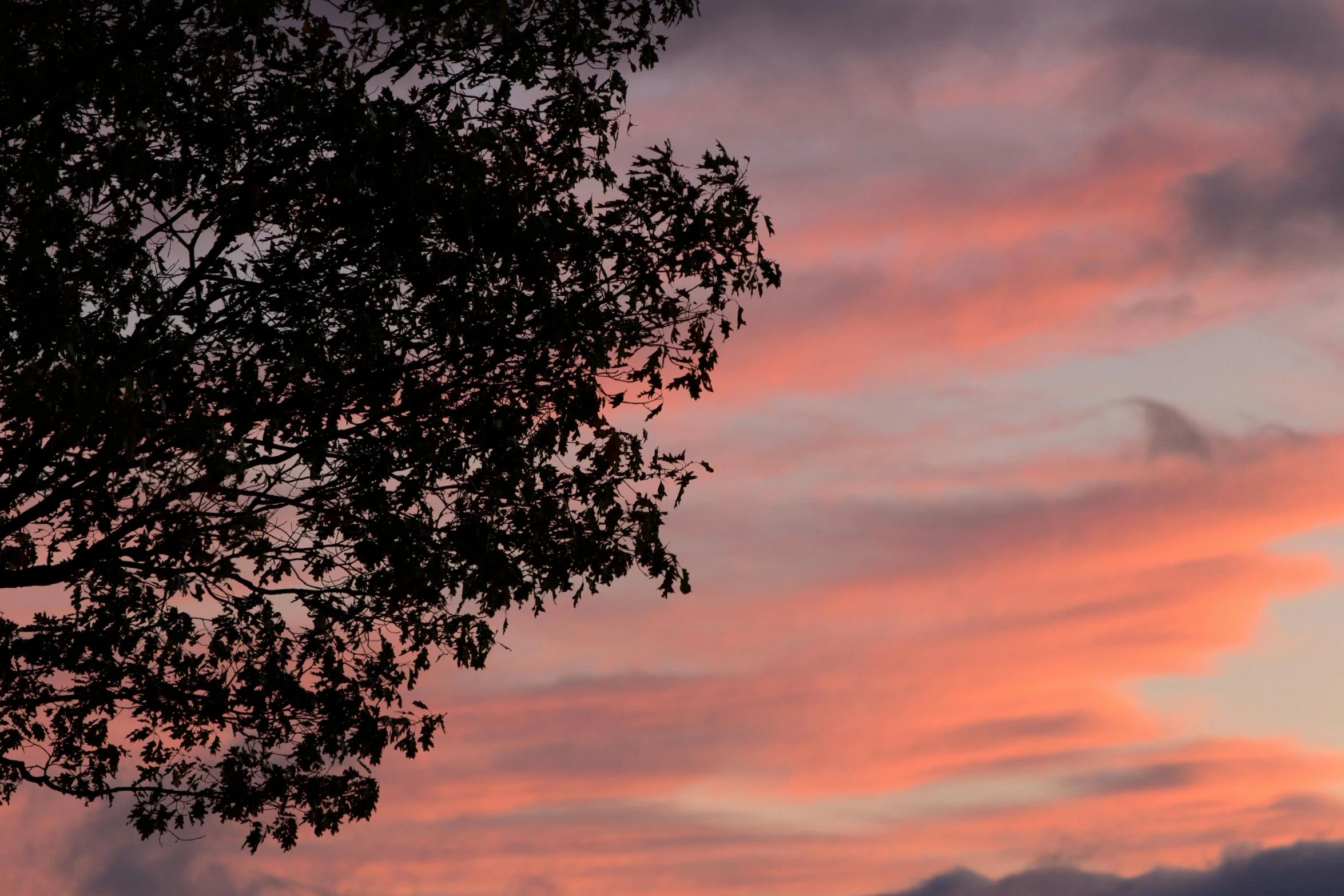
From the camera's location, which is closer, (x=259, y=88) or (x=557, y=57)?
(x=259, y=88)

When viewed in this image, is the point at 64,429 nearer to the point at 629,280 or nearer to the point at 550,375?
the point at 550,375

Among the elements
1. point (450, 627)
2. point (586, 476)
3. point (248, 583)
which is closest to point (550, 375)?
point (586, 476)

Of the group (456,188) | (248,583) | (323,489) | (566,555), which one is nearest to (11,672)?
(248,583)

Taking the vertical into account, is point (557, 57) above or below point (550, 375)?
above

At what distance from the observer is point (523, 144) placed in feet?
50.1

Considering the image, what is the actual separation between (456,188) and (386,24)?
2023 millimetres

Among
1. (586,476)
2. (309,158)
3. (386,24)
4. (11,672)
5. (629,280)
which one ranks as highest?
(386,24)

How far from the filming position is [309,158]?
14.6 m

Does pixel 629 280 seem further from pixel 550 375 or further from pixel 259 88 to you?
pixel 259 88

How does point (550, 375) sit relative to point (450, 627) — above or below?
above

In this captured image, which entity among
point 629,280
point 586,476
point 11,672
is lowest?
point 11,672

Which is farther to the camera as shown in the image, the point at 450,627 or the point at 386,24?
the point at 450,627

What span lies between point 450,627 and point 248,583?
2393 mm

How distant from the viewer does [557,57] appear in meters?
15.6
